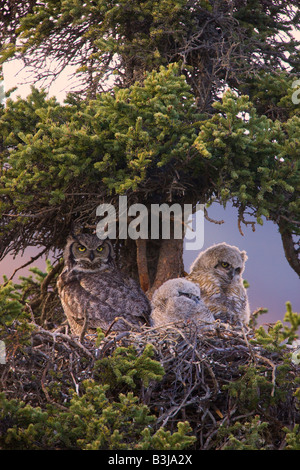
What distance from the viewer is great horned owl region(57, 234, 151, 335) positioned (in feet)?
23.0

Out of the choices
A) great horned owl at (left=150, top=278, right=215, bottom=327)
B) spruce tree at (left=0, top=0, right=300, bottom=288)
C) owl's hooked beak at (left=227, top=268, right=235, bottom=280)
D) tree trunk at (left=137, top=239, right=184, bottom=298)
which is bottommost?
great horned owl at (left=150, top=278, right=215, bottom=327)

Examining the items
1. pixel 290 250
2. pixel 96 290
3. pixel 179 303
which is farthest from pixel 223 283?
pixel 96 290

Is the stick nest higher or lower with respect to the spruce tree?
lower

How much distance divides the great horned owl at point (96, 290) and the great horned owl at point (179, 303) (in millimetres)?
316

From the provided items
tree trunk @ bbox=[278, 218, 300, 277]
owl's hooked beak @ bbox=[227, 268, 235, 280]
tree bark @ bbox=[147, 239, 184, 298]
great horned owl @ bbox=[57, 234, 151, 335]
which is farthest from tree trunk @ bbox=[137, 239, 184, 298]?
tree trunk @ bbox=[278, 218, 300, 277]

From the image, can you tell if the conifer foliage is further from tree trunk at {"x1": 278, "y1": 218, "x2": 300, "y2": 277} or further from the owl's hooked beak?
the owl's hooked beak

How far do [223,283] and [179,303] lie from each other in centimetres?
81

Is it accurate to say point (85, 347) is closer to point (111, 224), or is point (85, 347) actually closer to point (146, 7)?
point (111, 224)

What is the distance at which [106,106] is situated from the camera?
257 inches

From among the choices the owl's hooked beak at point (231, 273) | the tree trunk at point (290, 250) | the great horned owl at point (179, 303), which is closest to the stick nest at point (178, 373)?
the great horned owl at point (179, 303)

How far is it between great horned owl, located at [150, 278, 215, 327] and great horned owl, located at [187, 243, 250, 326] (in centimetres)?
36

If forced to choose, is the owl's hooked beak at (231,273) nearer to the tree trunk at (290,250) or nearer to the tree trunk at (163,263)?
the tree trunk at (163,263)
